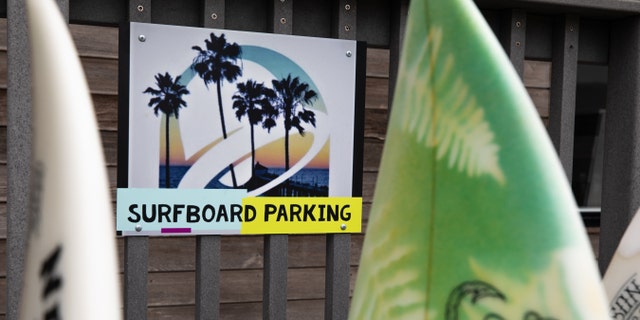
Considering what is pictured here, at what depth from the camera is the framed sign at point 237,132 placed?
3.84 feet

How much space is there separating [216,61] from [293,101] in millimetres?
154

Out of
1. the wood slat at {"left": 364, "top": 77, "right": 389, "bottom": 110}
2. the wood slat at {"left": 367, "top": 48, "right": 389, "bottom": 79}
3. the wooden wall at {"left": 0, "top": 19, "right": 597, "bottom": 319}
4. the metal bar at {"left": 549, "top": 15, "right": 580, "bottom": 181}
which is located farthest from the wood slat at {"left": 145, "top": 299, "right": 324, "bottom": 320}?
the metal bar at {"left": 549, "top": 15, "right": 580, "bottom": 181}

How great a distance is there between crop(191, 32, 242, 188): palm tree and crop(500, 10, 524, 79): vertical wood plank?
0.51 metres

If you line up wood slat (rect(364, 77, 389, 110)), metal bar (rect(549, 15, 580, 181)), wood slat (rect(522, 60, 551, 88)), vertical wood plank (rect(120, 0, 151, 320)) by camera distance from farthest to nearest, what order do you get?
wood slat (rect(522, 60, 551, 88)), wood slat (rect(364, 77, 389, 110)), metal bar (rect(549, 15, 580, 181)), vertical wood plank (rect(120, 0, 151, 320))

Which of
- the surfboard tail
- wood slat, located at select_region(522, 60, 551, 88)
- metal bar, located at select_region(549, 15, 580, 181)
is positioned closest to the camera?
the surfboard tail

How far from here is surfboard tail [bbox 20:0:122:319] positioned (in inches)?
18.4

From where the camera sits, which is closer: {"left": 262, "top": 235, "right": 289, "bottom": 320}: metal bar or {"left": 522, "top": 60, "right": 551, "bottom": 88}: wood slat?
{"left": 262, "top": 235, "right": 289, "bottom": 320}: metal bar

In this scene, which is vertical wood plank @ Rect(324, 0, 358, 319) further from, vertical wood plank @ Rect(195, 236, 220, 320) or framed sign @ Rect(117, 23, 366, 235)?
vertical wood plank @ Rect(195, 236, 220, 320)

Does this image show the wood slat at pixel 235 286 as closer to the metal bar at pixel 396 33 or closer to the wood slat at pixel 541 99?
the wood slat at pixel 541 99

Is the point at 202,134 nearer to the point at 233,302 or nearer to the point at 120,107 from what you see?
the point at 120,107

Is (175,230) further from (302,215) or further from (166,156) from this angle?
(302,215)

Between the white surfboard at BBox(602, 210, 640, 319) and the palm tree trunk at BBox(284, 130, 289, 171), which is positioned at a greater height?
the palm tree trunk at BBox(284, 130, 289, 171)

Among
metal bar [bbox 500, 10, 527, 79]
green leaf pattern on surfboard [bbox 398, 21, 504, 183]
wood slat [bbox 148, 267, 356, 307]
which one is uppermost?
metal bar [bbox 500, 10, 527, 79]

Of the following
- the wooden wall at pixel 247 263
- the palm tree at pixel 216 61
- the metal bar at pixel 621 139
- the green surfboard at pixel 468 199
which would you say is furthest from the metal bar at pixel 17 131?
the wooden wall at pixel 247 263
